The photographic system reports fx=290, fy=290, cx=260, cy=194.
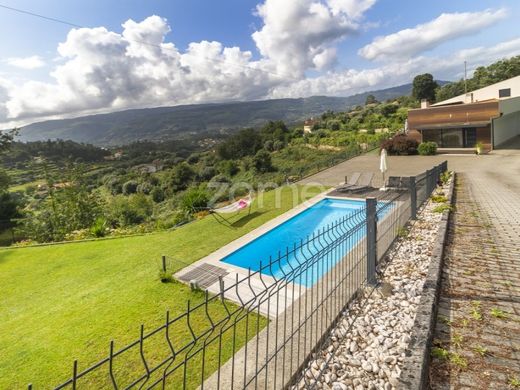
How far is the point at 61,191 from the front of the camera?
68.6ft

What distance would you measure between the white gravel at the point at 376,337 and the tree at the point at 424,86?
5981 cm

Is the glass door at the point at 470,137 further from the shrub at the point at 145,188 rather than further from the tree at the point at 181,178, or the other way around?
the shrub at the point at 145,188

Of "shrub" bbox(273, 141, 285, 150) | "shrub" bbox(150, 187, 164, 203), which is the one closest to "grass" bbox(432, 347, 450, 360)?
"shrub" bbox(150, 187, 164, 203)

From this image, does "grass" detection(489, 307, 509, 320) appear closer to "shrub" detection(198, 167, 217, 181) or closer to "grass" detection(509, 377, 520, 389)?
"grass" detection(509, 377, 520, 389)

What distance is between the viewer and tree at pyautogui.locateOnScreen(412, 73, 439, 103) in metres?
53.8

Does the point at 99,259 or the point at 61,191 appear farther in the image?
the point at 61,191

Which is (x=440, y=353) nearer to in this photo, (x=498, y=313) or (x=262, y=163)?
(x=498, y=313)

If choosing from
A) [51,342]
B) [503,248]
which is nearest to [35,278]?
[51,342]

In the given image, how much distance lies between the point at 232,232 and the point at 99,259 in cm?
452

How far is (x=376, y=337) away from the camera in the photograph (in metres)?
3.46

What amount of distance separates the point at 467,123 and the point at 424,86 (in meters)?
36.8

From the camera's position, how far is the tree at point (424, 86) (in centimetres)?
5378

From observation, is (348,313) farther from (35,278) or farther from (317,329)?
(35,278)

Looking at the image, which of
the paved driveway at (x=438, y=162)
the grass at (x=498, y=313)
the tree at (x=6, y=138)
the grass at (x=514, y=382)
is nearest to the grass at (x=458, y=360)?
the grass at (x=514, y=382)
